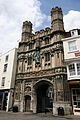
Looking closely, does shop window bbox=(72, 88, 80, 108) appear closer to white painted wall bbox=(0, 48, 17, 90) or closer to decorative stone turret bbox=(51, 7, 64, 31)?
decorative stone turret bbox=(51, 7, 64, 31)

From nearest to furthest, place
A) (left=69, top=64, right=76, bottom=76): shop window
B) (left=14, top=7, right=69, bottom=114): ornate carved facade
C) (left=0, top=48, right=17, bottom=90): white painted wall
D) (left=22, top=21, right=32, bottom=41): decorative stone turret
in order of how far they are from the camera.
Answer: (left=69, top=64, right=76, bottom=76): shop window
(left=14, top=7, right=69, bottom=114): ornate carved facade
(left=0, top=48, right=17, bottom=90): white painted wall
(left=22, top=21, right=32, bottom=41): decorative stone turret

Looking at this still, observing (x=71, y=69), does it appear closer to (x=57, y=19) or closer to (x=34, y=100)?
(x=34, y=100)

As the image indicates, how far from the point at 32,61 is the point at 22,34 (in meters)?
7.95

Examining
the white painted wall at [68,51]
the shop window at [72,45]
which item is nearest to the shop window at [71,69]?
the white painted wall at [68,51]

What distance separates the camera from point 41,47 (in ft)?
85.3

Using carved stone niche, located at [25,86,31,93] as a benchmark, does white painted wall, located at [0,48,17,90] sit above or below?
above

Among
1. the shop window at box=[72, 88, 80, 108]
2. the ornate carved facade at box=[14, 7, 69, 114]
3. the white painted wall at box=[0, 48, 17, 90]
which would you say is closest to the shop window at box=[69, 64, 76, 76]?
the ornate carved facade at box=[14, 7, 69, 114]

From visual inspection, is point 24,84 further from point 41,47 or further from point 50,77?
point 41,47

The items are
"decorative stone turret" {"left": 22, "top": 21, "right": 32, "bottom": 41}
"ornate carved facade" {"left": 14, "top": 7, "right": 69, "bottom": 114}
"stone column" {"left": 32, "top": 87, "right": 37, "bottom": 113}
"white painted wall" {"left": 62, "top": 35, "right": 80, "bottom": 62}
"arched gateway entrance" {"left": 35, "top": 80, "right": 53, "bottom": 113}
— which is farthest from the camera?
"decorative stone turret" {"left": 22, "top": 21, "right": 32, "bottom": 41}

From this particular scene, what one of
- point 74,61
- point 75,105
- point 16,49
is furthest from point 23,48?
point 75,105

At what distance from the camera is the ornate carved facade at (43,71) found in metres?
21.2

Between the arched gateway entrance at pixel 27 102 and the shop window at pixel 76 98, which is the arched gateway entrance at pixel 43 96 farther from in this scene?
the shop window at pixel 76 98

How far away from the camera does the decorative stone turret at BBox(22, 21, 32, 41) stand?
97.1ft

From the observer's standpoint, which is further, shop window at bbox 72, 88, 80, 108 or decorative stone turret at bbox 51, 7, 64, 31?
decorative stone turret at bbox 51, 7, 64, 31
